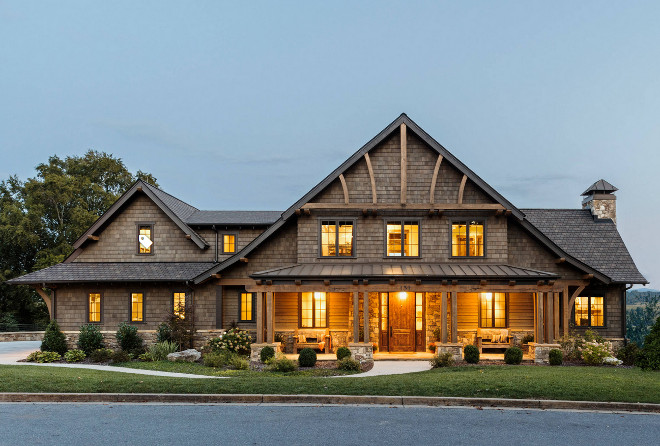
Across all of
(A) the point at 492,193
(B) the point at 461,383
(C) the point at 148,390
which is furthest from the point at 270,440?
(A) the point at 492,193

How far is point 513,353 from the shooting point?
1819 cm

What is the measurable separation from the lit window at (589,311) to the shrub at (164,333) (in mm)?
17507

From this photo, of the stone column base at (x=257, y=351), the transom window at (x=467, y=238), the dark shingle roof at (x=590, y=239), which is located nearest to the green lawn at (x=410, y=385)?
the stone column base at (x=257, y=351)

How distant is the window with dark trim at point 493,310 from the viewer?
856 inches

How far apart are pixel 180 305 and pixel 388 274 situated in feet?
31.4

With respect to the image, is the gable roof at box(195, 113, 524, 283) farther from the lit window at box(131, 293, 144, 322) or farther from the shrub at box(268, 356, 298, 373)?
the lit window at box(131, 293, 144, 322)

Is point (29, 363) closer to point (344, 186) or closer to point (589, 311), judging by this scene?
point (344, 186)

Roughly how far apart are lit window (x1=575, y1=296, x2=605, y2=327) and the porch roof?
3.96 metres

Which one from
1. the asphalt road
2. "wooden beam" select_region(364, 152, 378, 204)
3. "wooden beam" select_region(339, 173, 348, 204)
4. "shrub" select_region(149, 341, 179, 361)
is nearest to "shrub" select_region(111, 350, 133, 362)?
"shrub" select_region(149, 341, 179, 361)

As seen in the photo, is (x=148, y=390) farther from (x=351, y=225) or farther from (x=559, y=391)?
(x=351, y=225)

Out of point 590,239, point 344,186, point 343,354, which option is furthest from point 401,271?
point 590,239

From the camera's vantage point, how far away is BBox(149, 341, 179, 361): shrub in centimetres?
1998

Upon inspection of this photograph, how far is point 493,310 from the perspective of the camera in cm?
2178

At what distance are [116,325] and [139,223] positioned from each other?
476 centimetres
